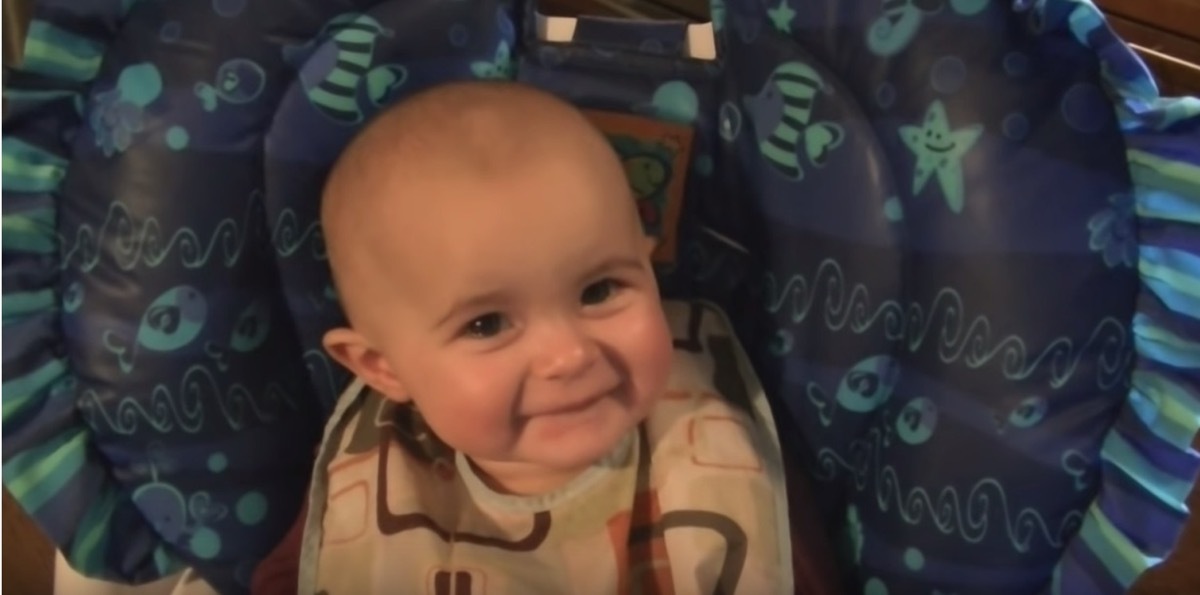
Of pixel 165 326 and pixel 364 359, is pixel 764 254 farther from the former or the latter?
pixel 165 326

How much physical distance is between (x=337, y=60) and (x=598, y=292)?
222 mm

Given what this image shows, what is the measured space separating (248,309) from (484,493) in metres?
0.19

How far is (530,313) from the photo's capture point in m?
0.74

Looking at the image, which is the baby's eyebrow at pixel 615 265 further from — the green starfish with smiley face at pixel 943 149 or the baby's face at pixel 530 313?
the green starfish with smiley face at pixel 943 149

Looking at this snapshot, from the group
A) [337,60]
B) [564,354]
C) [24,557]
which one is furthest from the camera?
[24,557]

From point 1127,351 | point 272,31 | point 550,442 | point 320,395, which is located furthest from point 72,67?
point 1127,351

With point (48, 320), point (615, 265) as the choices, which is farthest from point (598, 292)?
point (48, 320)

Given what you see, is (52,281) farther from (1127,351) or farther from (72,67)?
(1127,351)

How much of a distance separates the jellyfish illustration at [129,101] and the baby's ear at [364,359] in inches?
6.6

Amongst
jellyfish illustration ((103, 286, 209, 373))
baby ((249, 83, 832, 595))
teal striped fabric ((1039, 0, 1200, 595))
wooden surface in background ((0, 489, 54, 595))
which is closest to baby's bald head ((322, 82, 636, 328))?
baby ((249, 83, 832, 595))

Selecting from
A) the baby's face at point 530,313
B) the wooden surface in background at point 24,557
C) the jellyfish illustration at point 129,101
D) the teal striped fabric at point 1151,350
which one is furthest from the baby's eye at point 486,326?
the wooden surface in background at point 24,557

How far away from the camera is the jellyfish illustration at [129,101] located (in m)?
0.81

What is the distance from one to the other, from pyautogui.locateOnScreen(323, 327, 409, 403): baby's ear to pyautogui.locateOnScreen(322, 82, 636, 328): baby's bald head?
0.13 feet

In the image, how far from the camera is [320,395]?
0.92 metres
